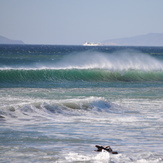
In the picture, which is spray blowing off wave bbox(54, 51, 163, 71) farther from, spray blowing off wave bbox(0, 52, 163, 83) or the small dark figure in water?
the small dark figure in water

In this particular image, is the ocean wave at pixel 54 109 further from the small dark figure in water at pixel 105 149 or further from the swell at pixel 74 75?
the swell at pixel 74 75

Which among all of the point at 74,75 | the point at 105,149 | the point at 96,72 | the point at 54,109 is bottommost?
the point at 105,149

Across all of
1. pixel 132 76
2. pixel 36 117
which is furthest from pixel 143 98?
pixel 132 76

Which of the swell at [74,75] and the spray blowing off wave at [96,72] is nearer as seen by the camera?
the swell at [74,75]

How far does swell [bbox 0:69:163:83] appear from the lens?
2992 cm

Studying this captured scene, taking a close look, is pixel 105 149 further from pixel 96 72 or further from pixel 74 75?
pixel 96 72

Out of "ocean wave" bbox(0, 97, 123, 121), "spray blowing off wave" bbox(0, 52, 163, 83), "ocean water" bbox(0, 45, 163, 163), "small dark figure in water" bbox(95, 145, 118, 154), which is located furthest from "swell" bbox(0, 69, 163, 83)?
"small dark figure in water" bbox(95, 145, 118, 154)

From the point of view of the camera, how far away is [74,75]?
32.2m

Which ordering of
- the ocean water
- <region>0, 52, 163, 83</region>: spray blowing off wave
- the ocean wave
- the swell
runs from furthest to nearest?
1. <region>0, 52, 163, 83</region>: spray blowing off wave
2. the swell
3. the ocean wave
4. the ocean water

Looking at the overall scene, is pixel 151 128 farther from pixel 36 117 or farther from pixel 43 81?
pixel 43 81

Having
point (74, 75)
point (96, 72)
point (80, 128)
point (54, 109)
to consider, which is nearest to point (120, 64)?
point (96, 72)

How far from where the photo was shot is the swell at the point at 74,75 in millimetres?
29922

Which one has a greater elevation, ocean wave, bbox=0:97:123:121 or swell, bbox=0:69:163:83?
swell, bbox=0:69:163:83

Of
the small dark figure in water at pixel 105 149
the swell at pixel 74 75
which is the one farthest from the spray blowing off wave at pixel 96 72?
the small dark figure in water at pixel 105 149
